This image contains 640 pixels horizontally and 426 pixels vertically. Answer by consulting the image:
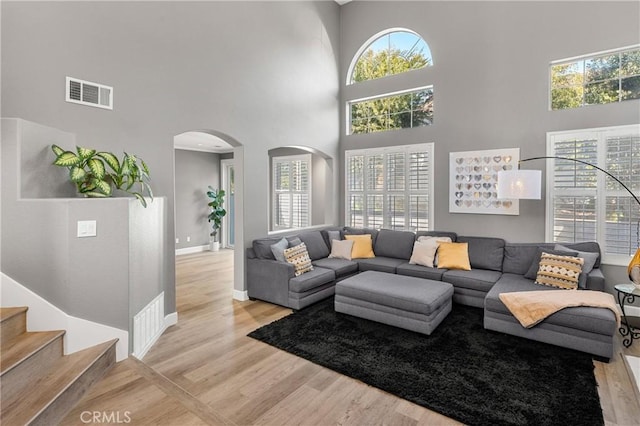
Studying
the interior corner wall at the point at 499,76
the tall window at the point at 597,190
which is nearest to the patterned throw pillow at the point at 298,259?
the interior corner wall at the point at 499,76

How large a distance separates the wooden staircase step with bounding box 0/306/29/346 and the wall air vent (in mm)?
1773

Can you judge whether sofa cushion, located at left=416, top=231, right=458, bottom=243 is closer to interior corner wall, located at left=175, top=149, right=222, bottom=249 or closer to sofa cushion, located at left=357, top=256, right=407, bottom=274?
sofa cushion, located at left=357, top=256, right=407, bottom=274

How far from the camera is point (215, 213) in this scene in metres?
8.65

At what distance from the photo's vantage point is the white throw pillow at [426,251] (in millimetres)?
4770

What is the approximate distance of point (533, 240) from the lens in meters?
4.64

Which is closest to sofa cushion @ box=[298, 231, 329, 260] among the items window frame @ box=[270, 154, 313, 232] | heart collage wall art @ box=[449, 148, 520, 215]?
window frame @ box=[270, 154, 313, 232]

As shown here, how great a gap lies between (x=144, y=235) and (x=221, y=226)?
624 centimetres

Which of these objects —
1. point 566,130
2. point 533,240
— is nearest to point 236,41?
point 566,130

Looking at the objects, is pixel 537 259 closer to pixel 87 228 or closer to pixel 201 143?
pixel 87 228

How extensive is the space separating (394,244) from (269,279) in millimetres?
2147

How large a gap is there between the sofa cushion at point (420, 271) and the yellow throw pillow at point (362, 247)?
71cm

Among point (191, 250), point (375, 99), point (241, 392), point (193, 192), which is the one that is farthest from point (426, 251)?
point (193, 192)

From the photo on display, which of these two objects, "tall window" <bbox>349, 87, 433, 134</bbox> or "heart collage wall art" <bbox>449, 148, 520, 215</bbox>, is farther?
"tall window" <bbox>349, 87, 433, 134</bbox>

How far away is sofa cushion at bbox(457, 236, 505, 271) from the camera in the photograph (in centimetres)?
463
